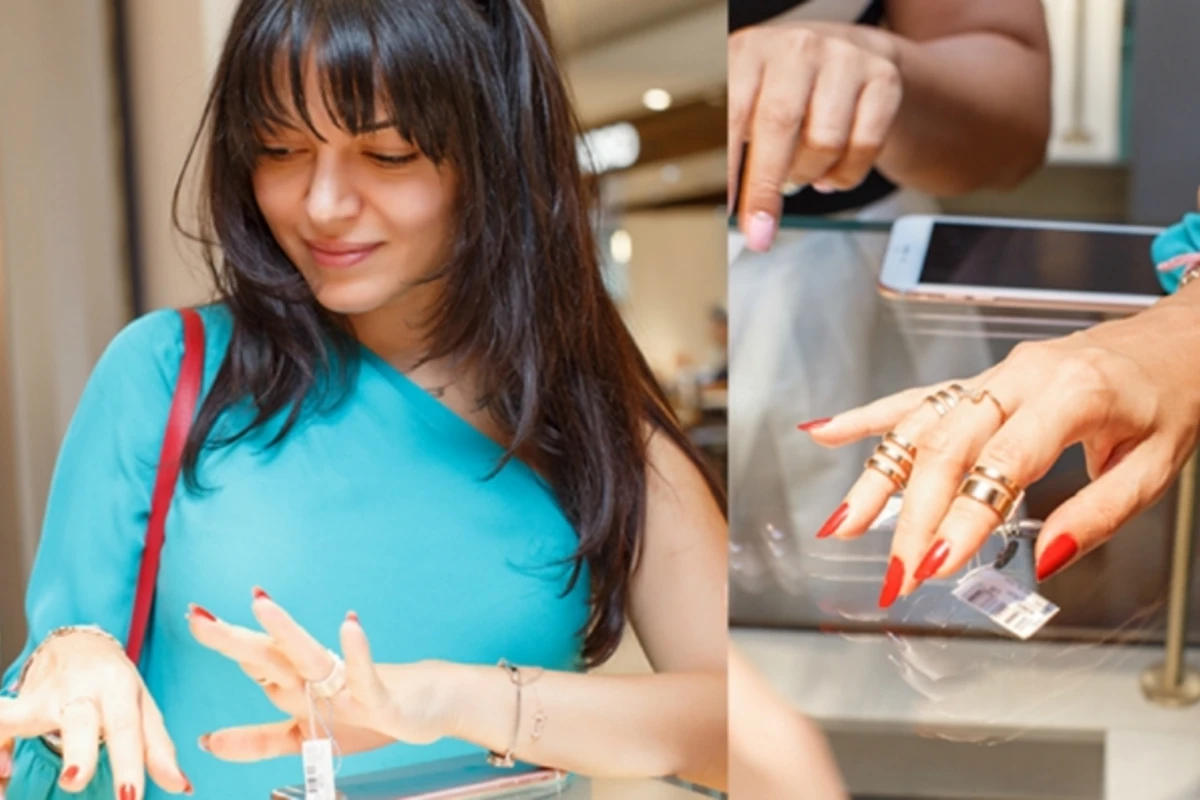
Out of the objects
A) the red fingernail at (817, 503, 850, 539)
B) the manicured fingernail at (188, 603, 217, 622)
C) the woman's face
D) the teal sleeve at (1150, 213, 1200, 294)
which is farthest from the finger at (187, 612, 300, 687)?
the teal sleeve at (1150, 213, 1200, 294)

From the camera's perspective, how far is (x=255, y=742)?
2.68 feet

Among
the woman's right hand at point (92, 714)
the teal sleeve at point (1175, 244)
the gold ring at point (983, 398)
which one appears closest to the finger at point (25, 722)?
the woman's right hand at point (92, 714)

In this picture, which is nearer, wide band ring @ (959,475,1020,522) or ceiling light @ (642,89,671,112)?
wide band ring @ (959,475,1020,522)

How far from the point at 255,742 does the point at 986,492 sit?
0.52 metres

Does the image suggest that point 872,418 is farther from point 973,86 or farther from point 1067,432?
point 973,86

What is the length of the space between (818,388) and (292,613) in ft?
1.32

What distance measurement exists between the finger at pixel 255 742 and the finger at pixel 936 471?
0.43m

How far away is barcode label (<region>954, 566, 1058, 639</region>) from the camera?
2.62 ft

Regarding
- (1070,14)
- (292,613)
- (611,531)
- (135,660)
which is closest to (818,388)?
(611,531)

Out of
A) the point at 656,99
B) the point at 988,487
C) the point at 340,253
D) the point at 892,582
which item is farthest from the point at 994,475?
the point at 340,253

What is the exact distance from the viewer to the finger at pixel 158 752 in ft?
2.64

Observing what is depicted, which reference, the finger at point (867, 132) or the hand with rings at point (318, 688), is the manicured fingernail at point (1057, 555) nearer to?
the finger at point (867, 132)

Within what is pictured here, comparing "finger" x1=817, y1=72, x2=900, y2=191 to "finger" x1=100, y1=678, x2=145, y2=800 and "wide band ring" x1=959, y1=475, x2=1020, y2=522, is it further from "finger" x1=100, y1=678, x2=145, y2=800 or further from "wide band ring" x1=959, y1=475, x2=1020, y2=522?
"finger" x1=100, y1=678, x2=145, y2=800

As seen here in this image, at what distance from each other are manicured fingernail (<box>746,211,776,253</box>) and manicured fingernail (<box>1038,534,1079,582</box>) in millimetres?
279
